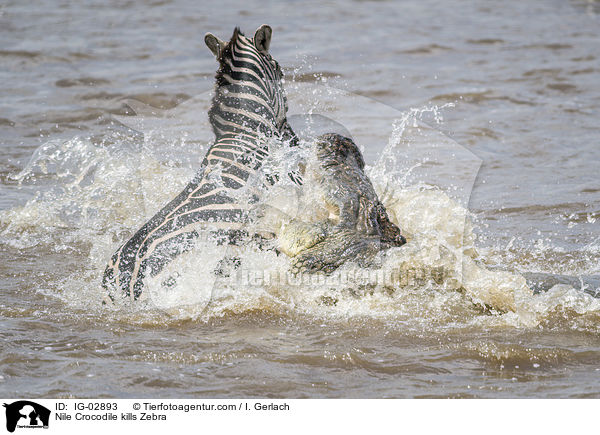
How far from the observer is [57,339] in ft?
13.8

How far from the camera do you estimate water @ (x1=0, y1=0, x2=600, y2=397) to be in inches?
154

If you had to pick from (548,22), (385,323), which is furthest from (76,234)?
(548,22)

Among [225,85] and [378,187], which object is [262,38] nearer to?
[225,85]

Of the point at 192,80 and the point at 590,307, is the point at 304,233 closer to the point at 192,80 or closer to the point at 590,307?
the point at 590,307

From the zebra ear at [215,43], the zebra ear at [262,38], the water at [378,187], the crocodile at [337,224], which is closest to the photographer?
the water at [378,187]

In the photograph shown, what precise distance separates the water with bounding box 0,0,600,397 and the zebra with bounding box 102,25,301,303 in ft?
0.76

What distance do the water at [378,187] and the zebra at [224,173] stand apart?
0.76 feet

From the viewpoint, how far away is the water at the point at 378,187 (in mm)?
3906

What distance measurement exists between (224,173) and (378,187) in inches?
68.4
